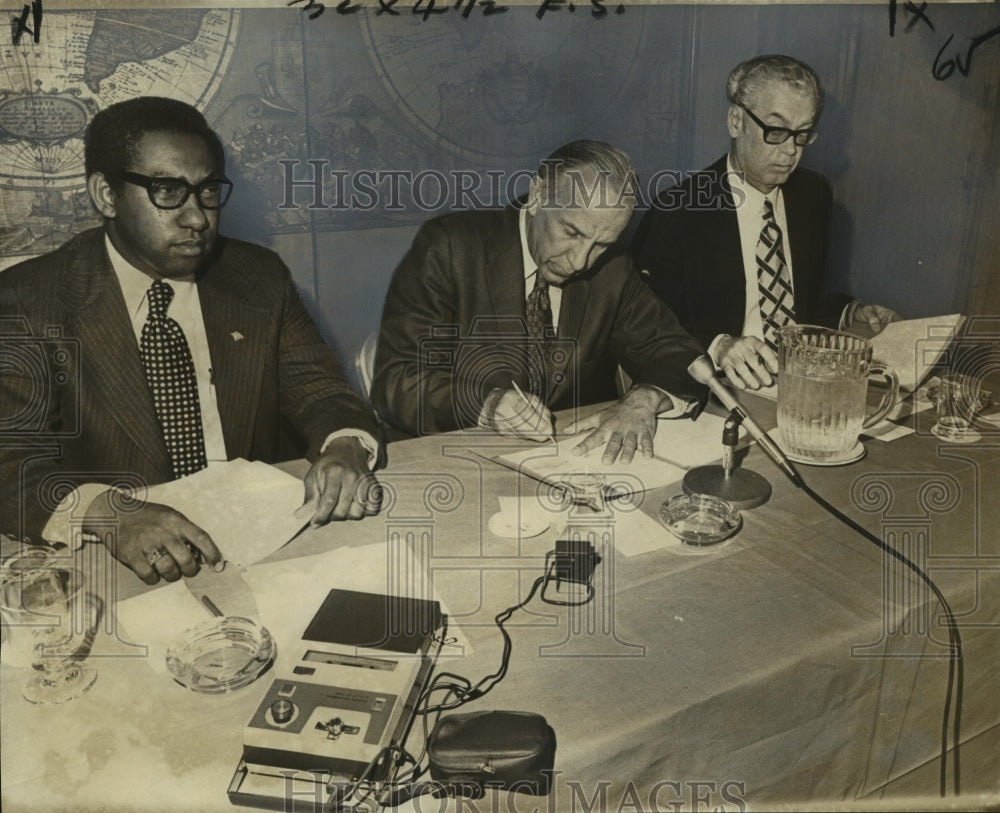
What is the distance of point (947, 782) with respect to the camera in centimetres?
135

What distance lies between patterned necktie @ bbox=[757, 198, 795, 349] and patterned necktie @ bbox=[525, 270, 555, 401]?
394 millimetres

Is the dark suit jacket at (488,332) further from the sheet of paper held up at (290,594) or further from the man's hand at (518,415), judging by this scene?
the sheet of paper held up at (290,594)

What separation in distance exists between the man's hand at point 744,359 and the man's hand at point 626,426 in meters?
0.13

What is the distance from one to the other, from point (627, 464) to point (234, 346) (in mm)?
626

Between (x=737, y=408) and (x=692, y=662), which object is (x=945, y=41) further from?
(x=692, y=662)

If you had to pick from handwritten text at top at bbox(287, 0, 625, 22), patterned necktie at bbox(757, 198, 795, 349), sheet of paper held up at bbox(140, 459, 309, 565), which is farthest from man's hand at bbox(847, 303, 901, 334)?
sheet of paper held up at bbox(140, 459, 309, 565)

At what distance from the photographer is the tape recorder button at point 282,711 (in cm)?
98

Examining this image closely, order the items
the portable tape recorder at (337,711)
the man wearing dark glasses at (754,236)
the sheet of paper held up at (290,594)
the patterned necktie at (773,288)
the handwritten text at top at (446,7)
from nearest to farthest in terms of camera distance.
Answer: the portable tape recorder at (337,711)
the sheet of paper held up at (290,594)
the handwritten text at top at (446,7)
the man wearing dark glasses at (754,236)
the patterned necktie at (773,288)

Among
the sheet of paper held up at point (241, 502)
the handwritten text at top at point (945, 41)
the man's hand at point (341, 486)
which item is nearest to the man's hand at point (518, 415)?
the man's hand at point (341, 486)

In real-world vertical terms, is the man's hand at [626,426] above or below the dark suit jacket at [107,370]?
below

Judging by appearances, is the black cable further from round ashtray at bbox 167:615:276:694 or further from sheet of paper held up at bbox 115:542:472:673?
round ashtray at bbox 167:615:276:694

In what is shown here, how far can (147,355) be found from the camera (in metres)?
1.26

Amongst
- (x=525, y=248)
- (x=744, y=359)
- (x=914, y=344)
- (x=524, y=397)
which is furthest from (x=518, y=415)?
(x=914, y=344)

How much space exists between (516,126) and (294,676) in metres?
0.81
